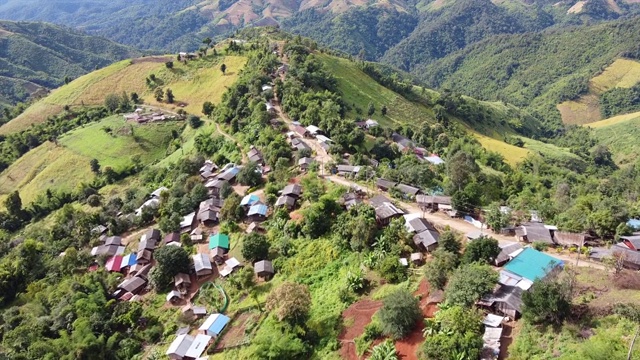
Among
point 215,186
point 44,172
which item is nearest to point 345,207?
point 215,186

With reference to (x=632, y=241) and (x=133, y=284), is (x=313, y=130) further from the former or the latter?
(x=632, y=241)

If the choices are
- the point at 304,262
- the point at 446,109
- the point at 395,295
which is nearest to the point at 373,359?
the point at 395,295

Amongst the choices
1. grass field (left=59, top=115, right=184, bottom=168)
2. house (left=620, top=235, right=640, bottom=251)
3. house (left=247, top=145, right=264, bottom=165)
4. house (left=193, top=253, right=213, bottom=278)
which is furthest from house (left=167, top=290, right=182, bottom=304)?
grass field (left=59, top=115, right=184, bottom=168)

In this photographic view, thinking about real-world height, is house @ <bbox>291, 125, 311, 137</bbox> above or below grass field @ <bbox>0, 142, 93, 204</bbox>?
above

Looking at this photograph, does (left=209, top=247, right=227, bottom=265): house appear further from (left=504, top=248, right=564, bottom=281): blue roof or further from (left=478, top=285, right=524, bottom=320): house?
(left=504, top=248, right=564, bottom=281): blue roof

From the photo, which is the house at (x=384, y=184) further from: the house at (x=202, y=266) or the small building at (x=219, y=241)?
the house at (x=202, y=266)

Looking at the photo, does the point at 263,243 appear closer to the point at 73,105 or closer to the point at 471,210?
the point at 471,210
